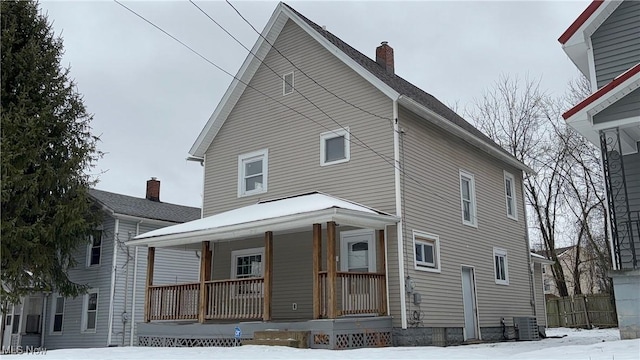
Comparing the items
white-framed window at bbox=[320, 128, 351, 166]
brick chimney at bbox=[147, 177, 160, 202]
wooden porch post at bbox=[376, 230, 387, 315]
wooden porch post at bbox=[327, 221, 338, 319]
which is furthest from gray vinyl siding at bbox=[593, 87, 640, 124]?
brick chimney at bbox=[147, 177, 160, 202]

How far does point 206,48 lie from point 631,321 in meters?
9.31

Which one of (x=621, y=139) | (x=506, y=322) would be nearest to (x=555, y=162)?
(x=506, y=322)

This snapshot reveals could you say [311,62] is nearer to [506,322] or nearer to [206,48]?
[206,48]

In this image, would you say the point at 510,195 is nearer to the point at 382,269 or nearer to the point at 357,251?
the point at 357,251

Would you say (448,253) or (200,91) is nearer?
(448,253)

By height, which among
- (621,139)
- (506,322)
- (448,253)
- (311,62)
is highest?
(311,62)

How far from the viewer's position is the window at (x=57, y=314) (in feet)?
73.6

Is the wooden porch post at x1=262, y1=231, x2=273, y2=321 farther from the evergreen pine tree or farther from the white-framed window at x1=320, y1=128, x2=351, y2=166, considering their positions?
the evergreen pine tree

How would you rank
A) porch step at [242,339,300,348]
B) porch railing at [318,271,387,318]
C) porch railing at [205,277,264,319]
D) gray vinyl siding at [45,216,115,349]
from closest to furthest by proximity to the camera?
porch step at [242,339,300,348]
porch railing at [318,271,387,318]
porch railing at [205,277,264,319]
gray vinyl siding at [45,216,115,349]

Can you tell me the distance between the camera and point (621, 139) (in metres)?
11.7

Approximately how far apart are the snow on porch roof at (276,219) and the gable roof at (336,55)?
3129 millimetres

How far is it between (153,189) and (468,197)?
51.7 feet

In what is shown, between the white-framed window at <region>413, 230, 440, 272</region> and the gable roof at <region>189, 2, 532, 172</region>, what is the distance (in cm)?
313

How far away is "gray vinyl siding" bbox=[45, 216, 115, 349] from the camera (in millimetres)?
20906
